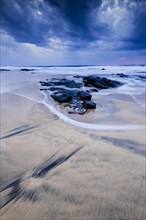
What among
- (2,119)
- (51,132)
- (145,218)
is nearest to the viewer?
(145,218)

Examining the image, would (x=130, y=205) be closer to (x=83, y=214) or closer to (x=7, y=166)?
(x=83, y=214)

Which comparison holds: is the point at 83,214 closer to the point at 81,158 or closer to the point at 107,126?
the point at 81,158

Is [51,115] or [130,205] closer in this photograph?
[130,205]

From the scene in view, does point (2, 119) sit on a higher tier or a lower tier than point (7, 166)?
higher

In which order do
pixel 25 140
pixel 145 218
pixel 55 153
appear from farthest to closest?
pixel 25 140, pixel 55 153, pixel 145 218

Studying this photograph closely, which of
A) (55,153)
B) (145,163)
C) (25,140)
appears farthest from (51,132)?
(145,163)

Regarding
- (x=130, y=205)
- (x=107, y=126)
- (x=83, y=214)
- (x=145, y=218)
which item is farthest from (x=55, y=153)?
(x=107, y=126)

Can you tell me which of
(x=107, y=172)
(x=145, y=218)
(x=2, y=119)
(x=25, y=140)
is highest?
(x=2, y=119)
